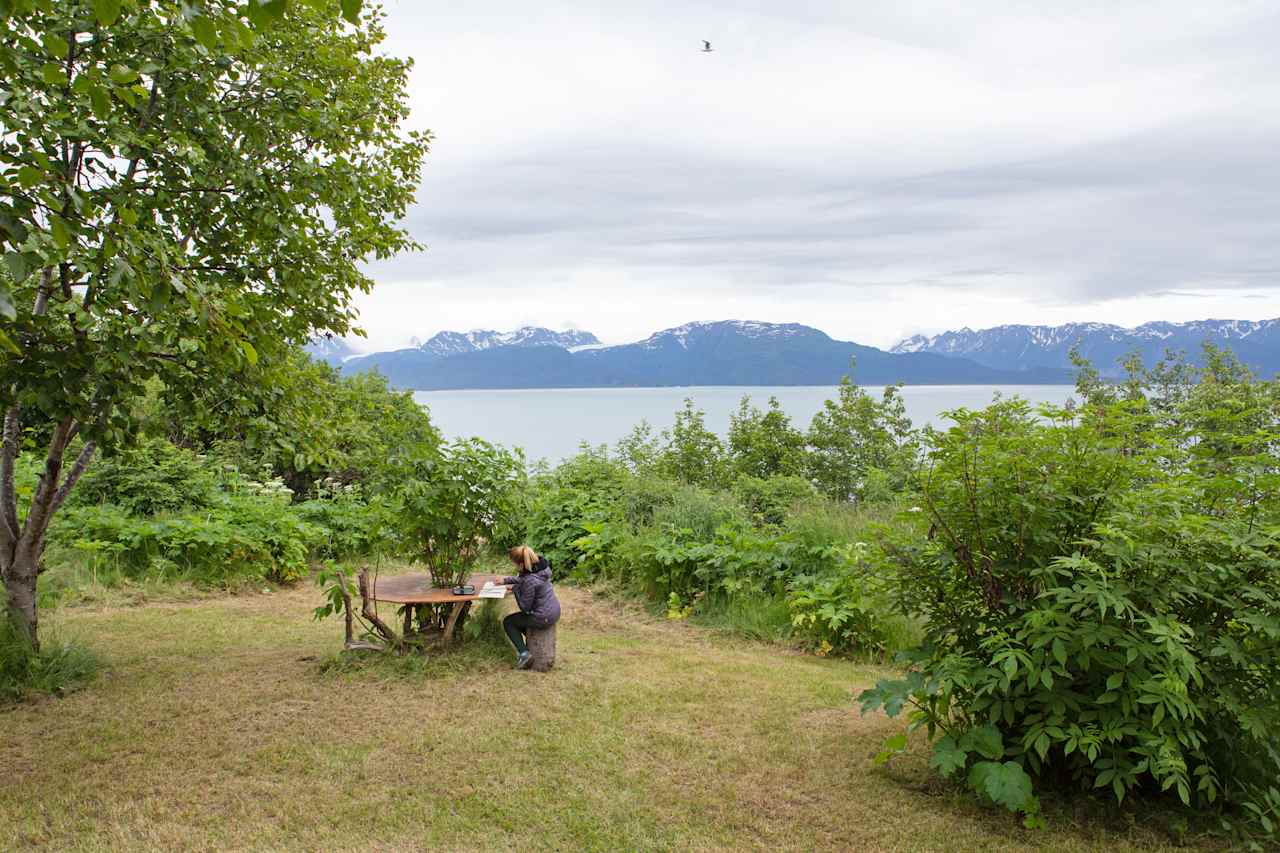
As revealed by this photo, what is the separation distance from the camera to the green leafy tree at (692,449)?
2696 centimetres

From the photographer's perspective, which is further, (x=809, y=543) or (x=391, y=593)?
(x=809, y=543)

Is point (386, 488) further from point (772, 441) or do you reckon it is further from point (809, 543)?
point (772, 441)

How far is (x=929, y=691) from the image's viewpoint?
431cm

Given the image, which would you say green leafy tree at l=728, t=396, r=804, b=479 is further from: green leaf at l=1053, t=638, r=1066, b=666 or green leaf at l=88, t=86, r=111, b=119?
green leaf at l=88, t=86, r=111, b=119

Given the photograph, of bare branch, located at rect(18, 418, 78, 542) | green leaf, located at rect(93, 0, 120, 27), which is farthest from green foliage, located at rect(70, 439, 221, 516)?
green leaf, located at rect(93, 0, 120, 27)

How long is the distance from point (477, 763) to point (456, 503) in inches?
102

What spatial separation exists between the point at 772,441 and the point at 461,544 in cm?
2309

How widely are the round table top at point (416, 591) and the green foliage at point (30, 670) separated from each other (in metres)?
2.33

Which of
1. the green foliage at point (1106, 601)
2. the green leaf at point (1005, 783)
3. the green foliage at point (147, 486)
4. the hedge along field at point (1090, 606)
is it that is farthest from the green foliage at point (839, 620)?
the green foliage at point (147, 486)

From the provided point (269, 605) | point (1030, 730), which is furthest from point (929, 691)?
point (269, 605)

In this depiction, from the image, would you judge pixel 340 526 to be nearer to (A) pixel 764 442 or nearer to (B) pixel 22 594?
(B) pixel 22 594

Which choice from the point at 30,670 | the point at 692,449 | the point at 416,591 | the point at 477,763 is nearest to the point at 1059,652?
the point at 477,763

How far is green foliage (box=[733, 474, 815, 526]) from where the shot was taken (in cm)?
1352

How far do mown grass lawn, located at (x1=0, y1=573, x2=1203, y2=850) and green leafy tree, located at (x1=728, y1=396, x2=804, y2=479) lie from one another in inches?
854
